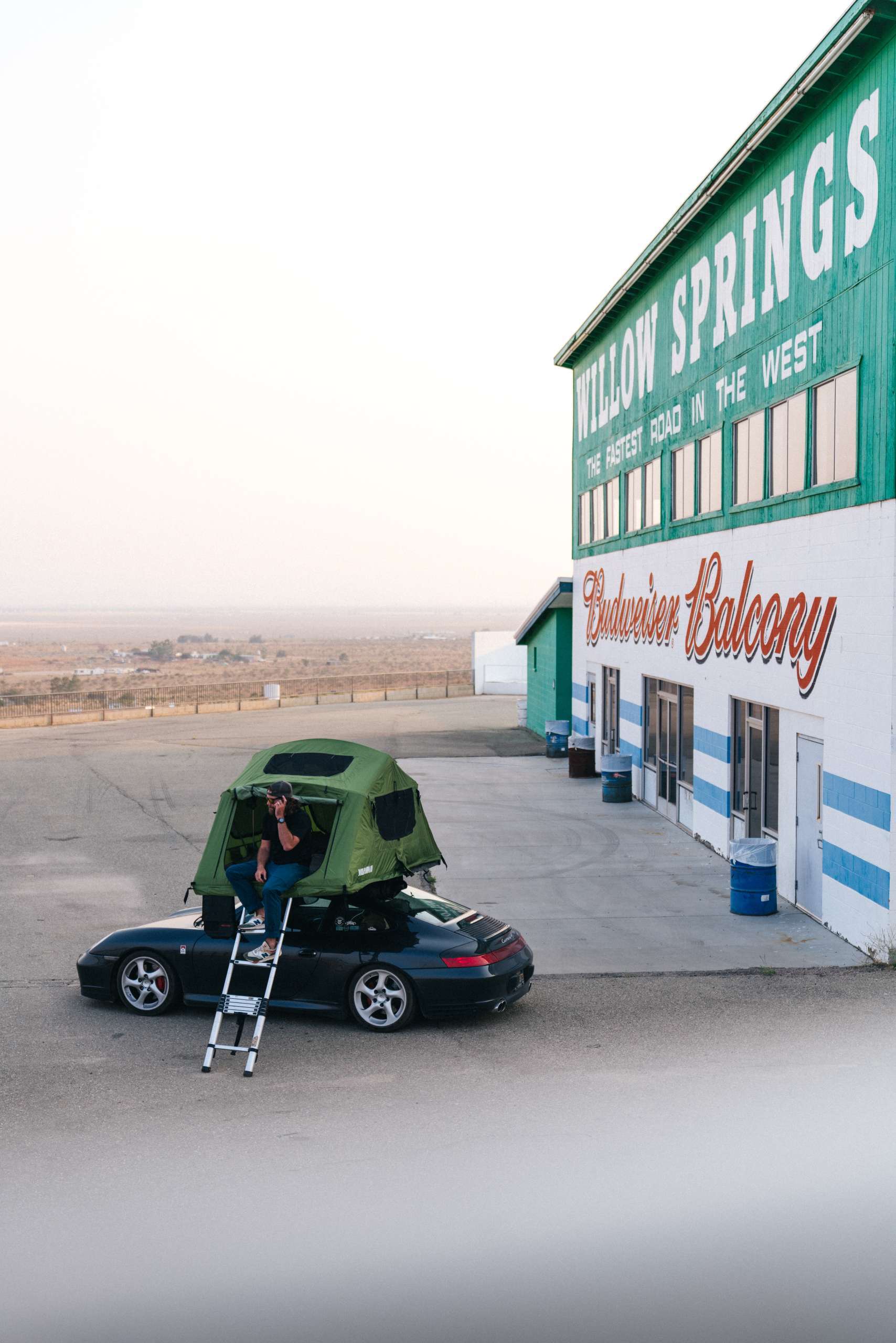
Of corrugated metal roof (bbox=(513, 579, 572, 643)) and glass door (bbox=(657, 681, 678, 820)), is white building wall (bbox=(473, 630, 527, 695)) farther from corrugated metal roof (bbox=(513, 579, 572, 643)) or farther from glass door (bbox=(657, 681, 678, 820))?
glass door (bbox=(657, 681, 678, 820))

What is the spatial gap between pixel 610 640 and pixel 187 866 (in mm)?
12544

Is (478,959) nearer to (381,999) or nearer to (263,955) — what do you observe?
(381,999)

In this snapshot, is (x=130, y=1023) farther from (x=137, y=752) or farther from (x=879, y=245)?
(x=137, y=752)

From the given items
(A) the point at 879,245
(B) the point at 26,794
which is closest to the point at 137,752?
(B) the point at 26,794

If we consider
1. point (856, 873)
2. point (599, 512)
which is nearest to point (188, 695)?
point (599, 512)

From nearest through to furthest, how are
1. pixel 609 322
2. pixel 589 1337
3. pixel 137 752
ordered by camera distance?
1. pixel 589 1337
2. pixel 609 322
3. pixel 137 752

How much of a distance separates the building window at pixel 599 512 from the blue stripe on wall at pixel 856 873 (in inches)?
606

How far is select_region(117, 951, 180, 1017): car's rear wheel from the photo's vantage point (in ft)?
36.3

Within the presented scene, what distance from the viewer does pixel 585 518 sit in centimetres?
3169

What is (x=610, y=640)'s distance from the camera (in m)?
28.0

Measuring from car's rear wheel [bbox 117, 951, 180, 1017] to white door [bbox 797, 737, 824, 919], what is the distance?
8.41 meters

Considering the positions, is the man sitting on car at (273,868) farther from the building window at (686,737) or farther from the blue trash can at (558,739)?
the blue trash can at (558,739)

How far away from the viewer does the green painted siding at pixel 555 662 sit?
34938 mm

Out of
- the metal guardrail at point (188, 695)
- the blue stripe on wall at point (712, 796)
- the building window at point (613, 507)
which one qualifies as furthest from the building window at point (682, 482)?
the metal guardrail at point (188, 695)
